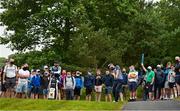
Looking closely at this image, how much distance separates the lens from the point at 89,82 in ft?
91.2

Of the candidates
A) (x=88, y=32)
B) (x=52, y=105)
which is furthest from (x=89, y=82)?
(x=88, y=32)

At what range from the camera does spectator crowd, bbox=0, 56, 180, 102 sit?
26344 millimetres

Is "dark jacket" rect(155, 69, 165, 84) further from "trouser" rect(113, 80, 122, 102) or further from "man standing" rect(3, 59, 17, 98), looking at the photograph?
"man standing" rect(3, 59, 17, 98)

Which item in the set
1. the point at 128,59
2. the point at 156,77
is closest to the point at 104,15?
the point at 128,59

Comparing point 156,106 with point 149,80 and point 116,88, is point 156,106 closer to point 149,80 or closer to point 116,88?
point 116,88

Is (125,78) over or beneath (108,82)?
over

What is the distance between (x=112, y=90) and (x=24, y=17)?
27988 mm

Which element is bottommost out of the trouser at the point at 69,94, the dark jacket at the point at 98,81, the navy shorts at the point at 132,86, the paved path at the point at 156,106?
the paved path at the point at 156,106

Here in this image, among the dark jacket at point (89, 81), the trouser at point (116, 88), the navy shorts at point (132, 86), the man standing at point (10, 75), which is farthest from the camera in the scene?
the dark jacket at point (89, 81)

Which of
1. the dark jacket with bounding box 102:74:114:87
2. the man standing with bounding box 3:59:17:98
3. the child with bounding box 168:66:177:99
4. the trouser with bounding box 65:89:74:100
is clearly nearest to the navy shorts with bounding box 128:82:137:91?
the dark jacket with bounding box 102:74:114:87

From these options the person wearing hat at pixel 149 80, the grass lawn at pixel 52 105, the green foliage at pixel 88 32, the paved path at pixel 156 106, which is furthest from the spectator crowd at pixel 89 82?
the green foliage at pixel 88 32

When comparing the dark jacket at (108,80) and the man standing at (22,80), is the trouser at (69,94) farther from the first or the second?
the man standing at (22,80)

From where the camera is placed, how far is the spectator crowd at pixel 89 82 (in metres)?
26.3

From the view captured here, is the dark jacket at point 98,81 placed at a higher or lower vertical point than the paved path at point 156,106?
higher
